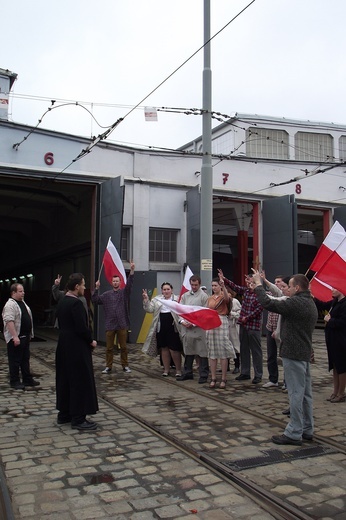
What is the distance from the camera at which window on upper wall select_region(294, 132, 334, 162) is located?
27.6 metres

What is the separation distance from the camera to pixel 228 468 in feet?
15.5

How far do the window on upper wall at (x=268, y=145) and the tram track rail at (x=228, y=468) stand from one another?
804 inches

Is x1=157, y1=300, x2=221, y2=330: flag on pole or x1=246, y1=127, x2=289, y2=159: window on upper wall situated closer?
x1=157, y1=300, x2=221, y2=330: flag on pole

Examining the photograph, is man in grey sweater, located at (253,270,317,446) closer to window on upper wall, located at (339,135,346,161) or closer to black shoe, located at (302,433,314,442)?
black shoe, located at (302,433,314,442)

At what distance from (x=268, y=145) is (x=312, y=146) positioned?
2.91 meters

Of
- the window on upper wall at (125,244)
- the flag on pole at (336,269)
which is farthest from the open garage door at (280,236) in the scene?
the flag on pole at (336,269)

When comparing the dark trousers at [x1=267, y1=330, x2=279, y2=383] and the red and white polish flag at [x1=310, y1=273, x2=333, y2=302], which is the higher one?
the red and white polish flag at [x1=310, y1=273, x2=333, y2=302]

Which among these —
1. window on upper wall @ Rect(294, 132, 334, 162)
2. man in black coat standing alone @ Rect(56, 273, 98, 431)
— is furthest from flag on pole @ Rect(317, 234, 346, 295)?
window on upper wall @ Rect(294, 132, 334, 162)

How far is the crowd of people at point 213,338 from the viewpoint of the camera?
5.58 meters

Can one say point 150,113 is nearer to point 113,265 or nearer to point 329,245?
point 113,265

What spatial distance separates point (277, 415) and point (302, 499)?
2735 mm

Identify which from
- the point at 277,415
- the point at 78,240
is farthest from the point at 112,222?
the point at 277,415

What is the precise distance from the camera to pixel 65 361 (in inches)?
248

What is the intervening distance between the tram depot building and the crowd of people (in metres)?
5.66
